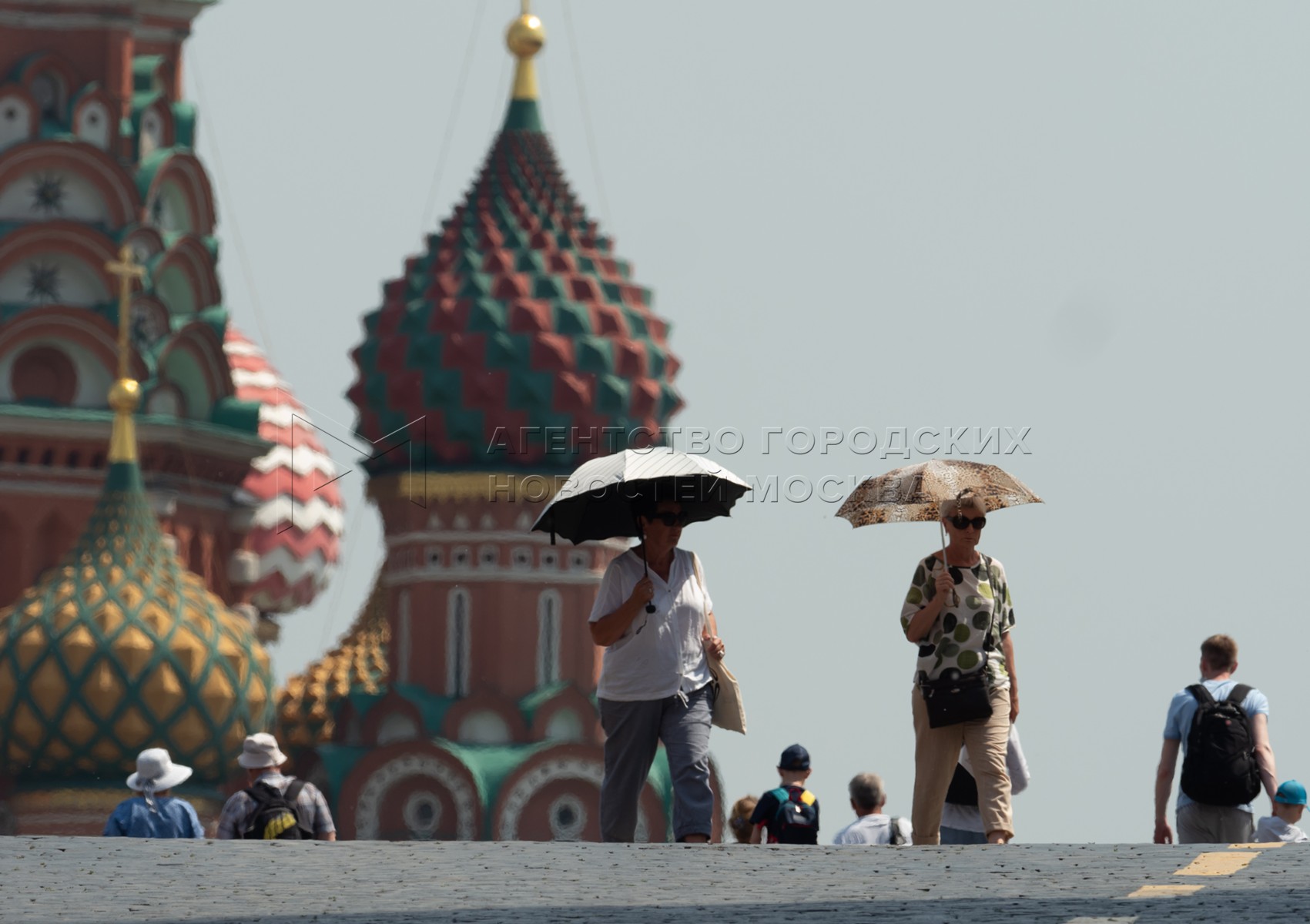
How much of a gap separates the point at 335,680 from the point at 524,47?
10.9 metres

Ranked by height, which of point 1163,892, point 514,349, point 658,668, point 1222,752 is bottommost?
point 1163,892

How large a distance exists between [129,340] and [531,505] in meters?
6.25

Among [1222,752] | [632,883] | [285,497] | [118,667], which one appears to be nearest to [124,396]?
[118,667]

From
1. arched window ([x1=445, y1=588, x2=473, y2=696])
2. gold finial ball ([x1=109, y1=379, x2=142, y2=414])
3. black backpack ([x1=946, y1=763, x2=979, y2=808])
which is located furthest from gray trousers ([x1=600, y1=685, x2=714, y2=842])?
arched window ([x1=445, y1=588, x2=473, y2=696])

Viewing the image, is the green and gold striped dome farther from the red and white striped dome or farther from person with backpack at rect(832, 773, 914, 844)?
person with backpack at rect(832, 773, 914, 844)

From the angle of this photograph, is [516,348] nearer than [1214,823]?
No

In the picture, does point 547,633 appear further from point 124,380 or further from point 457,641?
point 124,380

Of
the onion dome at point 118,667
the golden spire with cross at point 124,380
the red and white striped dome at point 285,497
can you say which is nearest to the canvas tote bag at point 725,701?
the onion dome at point 118,667

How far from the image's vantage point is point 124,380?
49156mm

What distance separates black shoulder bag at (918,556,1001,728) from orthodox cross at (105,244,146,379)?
36916mm

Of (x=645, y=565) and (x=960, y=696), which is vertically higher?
(x=645, y=565)

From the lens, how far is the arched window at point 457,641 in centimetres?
5066

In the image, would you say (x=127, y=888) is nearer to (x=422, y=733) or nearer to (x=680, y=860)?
(x=680, y=860)

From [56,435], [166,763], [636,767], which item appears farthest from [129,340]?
[636,767]
